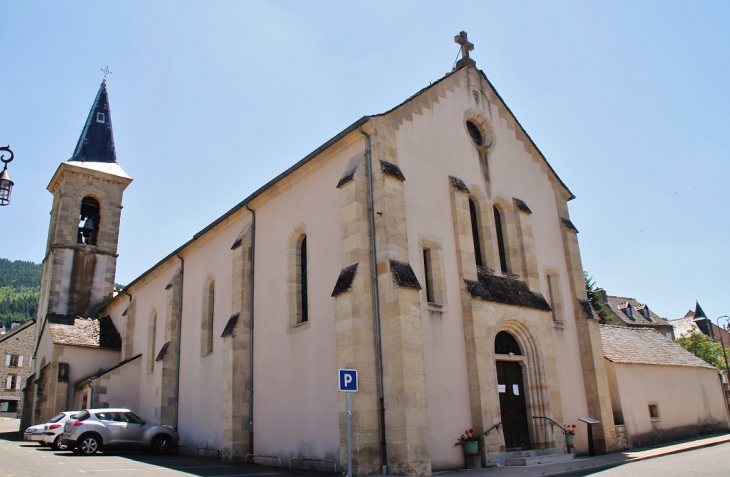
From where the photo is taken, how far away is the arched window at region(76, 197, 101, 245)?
34062 millimetres

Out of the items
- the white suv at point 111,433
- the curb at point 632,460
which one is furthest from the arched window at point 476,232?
the white suv at point 111,433

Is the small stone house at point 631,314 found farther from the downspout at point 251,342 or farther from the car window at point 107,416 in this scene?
the car window at point 107,416

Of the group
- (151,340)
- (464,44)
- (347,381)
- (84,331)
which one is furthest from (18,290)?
(347,381)

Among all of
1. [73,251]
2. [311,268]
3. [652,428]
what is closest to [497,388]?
[311,268]

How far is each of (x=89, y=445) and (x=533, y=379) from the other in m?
13.3

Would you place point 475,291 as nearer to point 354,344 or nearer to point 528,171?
point 354,344

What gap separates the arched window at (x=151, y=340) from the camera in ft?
83.5

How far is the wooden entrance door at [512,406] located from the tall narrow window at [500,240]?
3.14 metres

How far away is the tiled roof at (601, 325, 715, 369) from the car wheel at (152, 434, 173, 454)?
596 inches

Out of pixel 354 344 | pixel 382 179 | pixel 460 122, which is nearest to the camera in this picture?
pixel 354 344

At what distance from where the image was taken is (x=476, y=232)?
55.2 feet

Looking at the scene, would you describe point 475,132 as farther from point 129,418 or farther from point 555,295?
point 129,418

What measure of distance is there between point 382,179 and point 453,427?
6061mm

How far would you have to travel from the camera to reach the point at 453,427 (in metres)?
13.3
